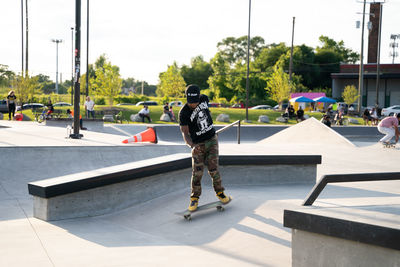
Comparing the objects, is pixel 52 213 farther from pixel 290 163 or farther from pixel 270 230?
pixel 290 163

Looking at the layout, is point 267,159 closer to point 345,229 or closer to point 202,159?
point 202,159

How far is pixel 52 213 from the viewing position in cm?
566

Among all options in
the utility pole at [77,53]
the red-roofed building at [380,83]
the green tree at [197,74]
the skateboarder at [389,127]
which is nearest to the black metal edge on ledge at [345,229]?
the utility pole at [77,53]

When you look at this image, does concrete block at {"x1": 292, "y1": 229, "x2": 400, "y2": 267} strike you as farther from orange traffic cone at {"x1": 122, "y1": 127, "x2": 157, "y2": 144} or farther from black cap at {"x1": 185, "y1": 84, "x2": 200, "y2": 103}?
orange traffic cone at {"x1": 122, "y1": 127, "x2": 157, "y2": 144}

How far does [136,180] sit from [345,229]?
12.8 feet

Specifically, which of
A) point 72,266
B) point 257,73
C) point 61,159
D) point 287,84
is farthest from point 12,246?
point 257,73

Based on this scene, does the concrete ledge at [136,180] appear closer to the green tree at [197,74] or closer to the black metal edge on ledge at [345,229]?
the black metal edge on ledge at [345,229]

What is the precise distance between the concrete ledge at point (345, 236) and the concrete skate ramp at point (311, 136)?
11.7 meters

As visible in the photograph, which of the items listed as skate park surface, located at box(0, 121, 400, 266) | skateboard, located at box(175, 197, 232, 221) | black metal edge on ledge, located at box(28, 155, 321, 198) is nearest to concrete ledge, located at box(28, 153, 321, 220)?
black metal edge on ledge, located at box(28, 155, 321, 198)

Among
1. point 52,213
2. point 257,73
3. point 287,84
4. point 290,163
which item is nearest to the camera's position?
point 52,213

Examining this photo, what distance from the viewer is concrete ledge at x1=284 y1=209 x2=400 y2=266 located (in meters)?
3.08

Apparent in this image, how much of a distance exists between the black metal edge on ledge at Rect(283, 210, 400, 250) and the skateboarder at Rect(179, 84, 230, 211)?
77.1 inches

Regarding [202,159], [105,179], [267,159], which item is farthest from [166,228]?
[267,159]

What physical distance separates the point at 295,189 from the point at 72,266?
14.5 ft
